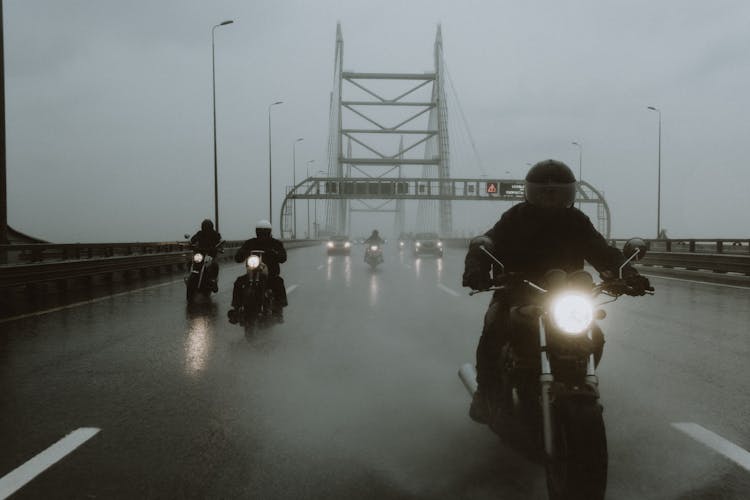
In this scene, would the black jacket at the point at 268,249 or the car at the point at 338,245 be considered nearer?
the black jacket at the point at 268,249

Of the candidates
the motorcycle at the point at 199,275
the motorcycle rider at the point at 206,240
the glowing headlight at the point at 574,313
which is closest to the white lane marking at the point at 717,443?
the glowing headlight at the point at 574,313

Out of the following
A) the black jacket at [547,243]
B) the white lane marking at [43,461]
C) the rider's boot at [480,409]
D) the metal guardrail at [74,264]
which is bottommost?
the white lane marking at [43,461]

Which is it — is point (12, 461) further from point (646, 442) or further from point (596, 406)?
point (646, 442)

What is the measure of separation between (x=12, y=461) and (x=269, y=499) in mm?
1620

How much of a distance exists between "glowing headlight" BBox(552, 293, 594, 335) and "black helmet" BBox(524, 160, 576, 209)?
2.97ft

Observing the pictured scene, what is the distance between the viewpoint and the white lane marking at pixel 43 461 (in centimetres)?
355

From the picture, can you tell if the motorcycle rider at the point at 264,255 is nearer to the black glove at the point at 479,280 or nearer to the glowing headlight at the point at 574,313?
the black glove at the point at 479,280

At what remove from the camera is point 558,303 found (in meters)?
3.13

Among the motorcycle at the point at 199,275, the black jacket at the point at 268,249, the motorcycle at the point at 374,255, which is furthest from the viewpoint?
the motorcycle at the point at 374,255

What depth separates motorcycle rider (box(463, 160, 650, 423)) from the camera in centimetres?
389

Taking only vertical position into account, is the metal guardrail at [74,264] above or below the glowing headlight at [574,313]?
below

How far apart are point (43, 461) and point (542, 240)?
3060mm

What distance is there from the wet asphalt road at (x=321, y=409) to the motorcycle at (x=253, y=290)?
1.11ft

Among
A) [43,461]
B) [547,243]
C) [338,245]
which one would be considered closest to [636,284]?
[547,243]
